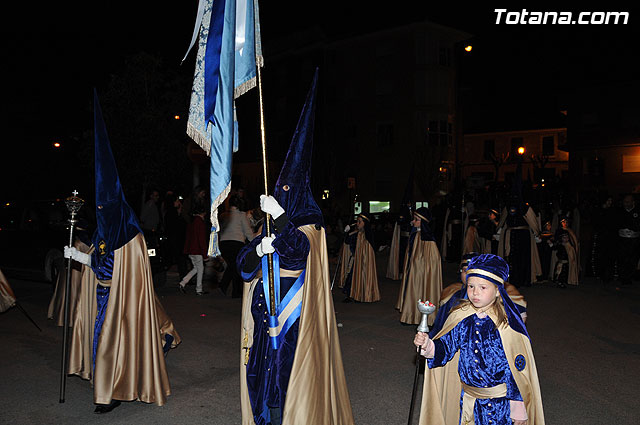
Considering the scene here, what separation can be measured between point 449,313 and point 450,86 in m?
35.3

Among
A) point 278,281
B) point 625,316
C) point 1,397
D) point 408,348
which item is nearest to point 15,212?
point 1,397

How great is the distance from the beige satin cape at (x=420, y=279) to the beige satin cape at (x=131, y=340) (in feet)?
14.8

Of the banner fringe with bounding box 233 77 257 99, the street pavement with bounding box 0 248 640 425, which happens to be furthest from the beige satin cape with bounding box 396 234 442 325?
the banner fringe with bounding box 233 77 257 99

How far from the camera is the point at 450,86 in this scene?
3697 cm

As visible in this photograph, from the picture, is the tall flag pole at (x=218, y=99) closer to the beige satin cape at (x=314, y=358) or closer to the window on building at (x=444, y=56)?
the beige satin cape at (x=314, y=358)

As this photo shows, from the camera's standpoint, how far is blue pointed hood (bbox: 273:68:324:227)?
4188 millimetres

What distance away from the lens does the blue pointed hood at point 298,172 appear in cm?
419

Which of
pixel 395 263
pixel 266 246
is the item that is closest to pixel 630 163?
pixel 395 263

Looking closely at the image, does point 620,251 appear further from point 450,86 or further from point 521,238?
point 450,86

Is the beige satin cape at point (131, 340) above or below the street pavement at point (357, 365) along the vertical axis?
above

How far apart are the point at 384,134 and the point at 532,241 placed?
2549 centimetres

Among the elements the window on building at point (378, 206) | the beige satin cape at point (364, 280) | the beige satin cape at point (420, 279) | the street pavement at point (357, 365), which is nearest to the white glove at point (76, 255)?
the street pavement at point (357, 365)

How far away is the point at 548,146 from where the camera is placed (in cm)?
4741

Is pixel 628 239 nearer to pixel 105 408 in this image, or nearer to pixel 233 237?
pixel 233 237
